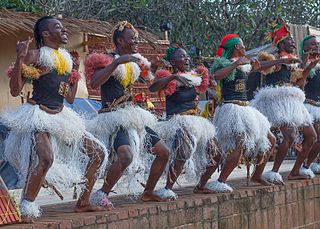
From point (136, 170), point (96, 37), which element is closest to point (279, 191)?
point (136, 170)

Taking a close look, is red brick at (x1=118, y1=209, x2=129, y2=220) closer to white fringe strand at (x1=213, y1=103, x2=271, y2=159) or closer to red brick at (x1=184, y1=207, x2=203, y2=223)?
red brick at (x1=184, y1=207, x2=203, y2=223)

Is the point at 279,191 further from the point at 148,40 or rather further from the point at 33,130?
the point at 148,40

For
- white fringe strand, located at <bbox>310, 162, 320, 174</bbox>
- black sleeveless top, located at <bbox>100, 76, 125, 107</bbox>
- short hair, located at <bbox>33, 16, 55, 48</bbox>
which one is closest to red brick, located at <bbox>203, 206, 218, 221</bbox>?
black sleeveless top, located at <bbox>100, 76, 125, 107</bbox>

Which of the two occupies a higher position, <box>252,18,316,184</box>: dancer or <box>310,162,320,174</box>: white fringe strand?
<box>252,18,316,184</box>: dancer

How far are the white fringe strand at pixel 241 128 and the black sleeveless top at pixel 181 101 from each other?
530mm

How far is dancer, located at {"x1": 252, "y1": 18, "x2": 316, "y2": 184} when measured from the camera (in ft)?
27.8

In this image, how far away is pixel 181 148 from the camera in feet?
23.1

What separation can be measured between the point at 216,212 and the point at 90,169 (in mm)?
1577

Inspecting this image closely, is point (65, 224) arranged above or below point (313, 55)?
below

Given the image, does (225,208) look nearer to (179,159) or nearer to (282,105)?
(179,159)

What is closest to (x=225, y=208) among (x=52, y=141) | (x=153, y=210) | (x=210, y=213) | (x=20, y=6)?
A: (x=210, y=213)

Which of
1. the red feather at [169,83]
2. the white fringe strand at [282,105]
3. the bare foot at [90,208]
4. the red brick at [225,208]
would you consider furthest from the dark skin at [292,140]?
the bare foot at [90,208]

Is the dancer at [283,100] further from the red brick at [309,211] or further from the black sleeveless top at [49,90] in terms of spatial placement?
the black sleeveless top at [49,90]

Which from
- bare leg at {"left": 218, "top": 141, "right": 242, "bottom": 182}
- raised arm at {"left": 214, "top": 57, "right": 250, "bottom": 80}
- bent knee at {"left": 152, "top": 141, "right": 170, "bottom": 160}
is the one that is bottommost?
bare leg at {"left": 218, "top": 141, "right": 242, "bottom": 182}
